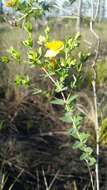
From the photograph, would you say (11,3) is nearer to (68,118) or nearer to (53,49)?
(53,49)

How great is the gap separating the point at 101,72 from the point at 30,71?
1.03m

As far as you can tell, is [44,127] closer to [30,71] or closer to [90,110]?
[90,110]

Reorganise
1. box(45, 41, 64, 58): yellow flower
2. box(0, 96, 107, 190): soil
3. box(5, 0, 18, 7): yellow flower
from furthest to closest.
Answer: box(0, 96, 107, 190): soil → box(5, 0, 18, 7): yellow flower → box(45, 41, 64, 58): yellow flower

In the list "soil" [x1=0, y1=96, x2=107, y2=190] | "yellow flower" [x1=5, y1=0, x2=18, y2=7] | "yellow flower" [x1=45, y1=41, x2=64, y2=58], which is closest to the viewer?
"yellow flower" [x1=45, y1=41, x2=64, y2=58]

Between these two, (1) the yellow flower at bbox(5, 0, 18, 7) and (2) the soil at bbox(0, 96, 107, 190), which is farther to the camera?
(2) the soil at bbox(0, 96, 107, 190)

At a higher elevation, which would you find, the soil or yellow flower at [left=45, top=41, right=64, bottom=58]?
yellow flower at [left=45, top=41, right=64, bottom=58]

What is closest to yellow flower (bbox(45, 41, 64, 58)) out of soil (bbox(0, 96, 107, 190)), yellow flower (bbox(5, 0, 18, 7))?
yellow flower (bbox(5, 0, 18, 7))

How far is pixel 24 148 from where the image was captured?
4.29 m

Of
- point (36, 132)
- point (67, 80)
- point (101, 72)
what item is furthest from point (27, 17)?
point (101, 72)

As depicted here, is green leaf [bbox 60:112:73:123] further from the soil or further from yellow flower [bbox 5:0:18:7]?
the soil

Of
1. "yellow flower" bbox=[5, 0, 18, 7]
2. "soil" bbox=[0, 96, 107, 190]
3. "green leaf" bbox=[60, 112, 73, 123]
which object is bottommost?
"soil" bbox=[0, 96, 107, 190]

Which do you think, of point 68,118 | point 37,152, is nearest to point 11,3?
point 68,118

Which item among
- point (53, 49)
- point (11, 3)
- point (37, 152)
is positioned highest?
point (11, 3)

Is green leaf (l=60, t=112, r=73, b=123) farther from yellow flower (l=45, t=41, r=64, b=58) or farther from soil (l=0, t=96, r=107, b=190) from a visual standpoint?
soil (l=0, t=96, r=107, b=190)
